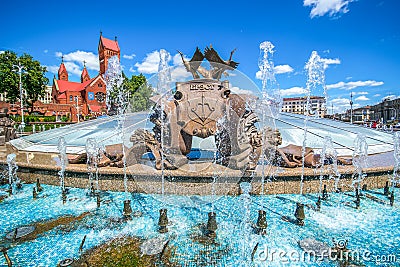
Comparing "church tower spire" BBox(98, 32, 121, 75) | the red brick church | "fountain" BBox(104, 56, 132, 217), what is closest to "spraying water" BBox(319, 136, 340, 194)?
"fountain" BBox(104, 56, 132, 217)

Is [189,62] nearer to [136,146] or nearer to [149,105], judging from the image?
[149,105]

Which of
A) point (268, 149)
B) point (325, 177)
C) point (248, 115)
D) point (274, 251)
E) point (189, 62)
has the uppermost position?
point (189, 62)

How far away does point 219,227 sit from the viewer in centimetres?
510

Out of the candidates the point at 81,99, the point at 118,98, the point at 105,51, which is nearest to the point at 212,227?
the point at 118,98

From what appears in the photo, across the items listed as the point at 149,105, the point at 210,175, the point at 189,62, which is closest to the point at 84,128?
the point at 149,105

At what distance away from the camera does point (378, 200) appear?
6629mm

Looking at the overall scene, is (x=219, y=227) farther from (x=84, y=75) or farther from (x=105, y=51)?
(x=84, y=75)

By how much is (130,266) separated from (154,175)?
3.29 m

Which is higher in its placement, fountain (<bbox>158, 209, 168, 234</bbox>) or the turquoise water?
fountain (<bbox>158, 209, 168, 234</bbox>)

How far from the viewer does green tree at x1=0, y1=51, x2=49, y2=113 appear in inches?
1480

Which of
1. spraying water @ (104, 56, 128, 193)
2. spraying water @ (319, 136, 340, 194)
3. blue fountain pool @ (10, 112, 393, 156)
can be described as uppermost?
spraying water @ (104, 56, 128, 193)

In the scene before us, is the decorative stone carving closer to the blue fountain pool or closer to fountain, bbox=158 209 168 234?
the blue fountain pool

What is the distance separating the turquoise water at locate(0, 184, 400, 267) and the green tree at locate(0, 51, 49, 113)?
40690 millimetres

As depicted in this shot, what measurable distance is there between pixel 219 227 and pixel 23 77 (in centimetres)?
4804
